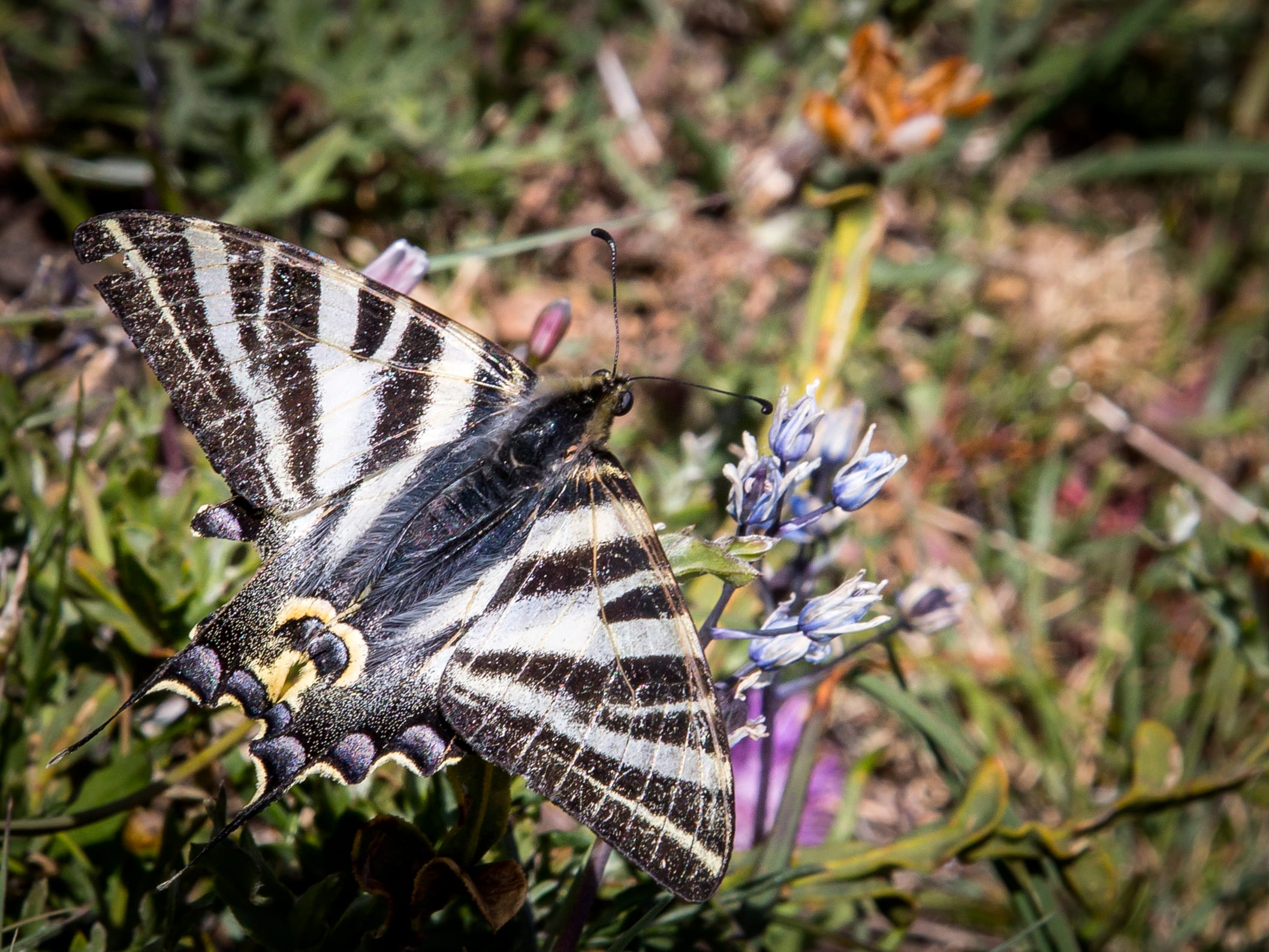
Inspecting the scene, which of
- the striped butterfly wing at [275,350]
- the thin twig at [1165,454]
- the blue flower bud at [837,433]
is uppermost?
the striped butterfly wing at [275,350]

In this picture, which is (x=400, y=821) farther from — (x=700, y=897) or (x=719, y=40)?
(x=719, y=40)

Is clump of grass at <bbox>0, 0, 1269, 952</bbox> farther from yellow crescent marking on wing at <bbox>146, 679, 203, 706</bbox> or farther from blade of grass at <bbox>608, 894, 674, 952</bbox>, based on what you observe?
yellow crescent marking on wing at <bbox>146, 679, 203, 706</bbox>

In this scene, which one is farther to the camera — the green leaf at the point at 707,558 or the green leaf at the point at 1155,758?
the green leaf at the point at 1155,758

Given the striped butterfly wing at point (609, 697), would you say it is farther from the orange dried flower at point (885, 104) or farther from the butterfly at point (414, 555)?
the orange dried flower at point (885, 104)

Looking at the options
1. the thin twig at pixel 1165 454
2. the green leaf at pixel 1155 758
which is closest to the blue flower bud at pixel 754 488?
the green leaf at pixel 1155 758

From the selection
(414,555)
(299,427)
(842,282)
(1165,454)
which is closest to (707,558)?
(414,555)

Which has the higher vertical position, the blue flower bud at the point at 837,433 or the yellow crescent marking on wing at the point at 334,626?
the yellow crescent marking on wing at the point at 334,626

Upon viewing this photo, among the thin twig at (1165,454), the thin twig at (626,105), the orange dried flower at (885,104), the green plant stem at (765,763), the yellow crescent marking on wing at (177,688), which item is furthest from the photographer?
the thin twig at (626,105)

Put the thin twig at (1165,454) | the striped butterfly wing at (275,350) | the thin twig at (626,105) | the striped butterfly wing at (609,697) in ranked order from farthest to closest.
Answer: the thin twig at (626,105) < the thin twig at (1165,454) < the striped butterfly wing at (275,350) < the striped butterfly wing at (609,697)
